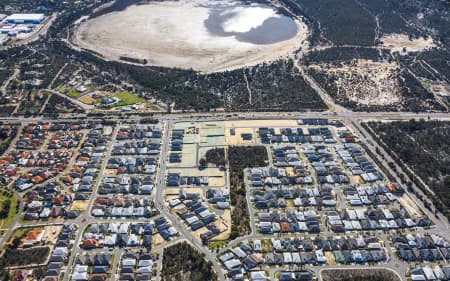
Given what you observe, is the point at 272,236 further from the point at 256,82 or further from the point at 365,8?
the point at 365,8

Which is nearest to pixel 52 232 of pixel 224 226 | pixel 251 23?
pixel 224 226

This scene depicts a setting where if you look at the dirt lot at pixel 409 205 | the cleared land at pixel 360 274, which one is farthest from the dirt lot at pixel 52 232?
the dirt lot at pixel 409 205

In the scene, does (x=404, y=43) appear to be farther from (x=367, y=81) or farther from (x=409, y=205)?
(x=409, y=205)

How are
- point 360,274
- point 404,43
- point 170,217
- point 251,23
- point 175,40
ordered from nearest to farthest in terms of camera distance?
point 360,274, point 170,217, point 175,40, point 404,43, point 251,23

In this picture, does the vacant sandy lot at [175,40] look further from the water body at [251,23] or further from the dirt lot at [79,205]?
the dirt lot at [79,205]

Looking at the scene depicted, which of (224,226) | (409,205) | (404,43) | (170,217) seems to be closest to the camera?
(224,226)

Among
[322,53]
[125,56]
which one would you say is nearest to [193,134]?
[125,56]
